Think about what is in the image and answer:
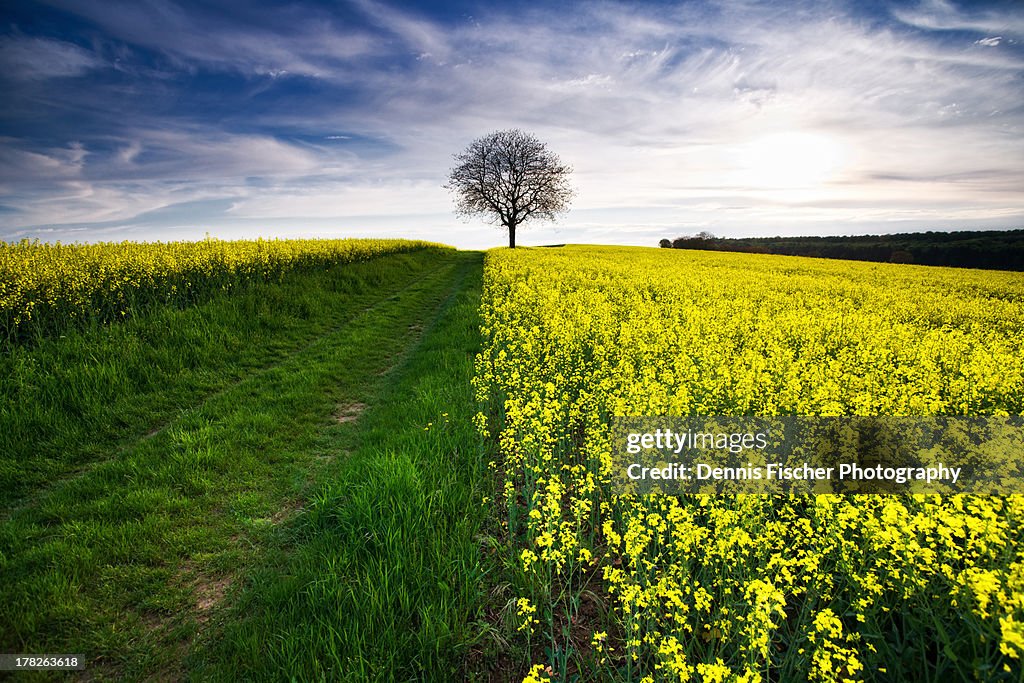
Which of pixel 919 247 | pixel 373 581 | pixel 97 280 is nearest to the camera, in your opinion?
pixel 373 581

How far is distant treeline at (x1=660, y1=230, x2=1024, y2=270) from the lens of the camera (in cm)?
3372

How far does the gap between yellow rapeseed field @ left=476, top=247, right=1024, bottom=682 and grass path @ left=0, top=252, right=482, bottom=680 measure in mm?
763

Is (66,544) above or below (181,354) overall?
below

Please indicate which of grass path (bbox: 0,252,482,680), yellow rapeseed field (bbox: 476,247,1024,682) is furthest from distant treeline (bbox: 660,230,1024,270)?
grass path (bbox: 0,252,482,680)

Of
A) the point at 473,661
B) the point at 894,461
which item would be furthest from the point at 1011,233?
the point at 473,661

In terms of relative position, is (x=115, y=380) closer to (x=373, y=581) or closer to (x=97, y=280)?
(x=97, y=280)

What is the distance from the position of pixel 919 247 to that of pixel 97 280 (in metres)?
55.2

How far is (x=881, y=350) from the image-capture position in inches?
311

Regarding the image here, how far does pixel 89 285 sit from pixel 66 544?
8.93 metres

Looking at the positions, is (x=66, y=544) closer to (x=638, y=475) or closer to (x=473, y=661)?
(x=473, y=661)

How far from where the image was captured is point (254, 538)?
486 cm

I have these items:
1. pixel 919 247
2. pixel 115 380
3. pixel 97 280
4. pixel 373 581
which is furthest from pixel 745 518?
pixel 919 247

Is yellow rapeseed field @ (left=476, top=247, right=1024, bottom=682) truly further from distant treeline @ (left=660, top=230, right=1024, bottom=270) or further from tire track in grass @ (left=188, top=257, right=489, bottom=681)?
distant treeline @ (left=660, top=230, right=1024, bottom=270)

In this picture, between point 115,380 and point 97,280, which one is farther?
point 97,280
